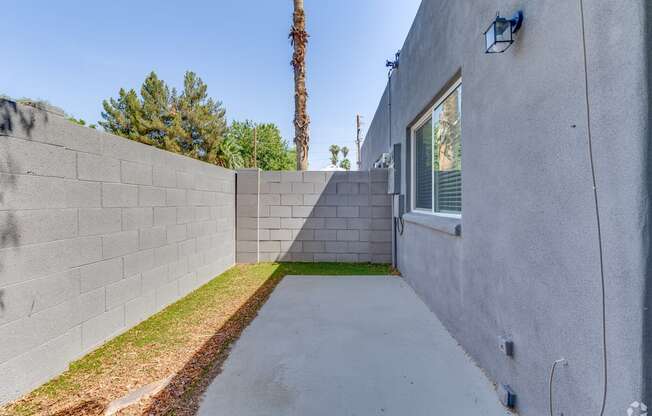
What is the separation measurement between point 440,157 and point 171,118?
25058mm

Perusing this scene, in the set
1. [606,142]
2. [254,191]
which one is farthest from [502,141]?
[254,191]

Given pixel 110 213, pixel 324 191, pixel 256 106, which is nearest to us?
pixel 110 213

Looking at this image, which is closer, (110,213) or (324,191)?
(110,213)

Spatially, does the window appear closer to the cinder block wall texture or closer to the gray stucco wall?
the gray stucco wall

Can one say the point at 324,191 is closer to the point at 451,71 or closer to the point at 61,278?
the point at 451,71

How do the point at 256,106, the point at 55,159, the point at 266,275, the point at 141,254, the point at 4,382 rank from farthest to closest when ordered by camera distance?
the point at 256,106
the point at 266,275
the point at 141,254
the point at 55,159
the point at 4,382

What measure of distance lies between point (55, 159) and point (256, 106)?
825 inches

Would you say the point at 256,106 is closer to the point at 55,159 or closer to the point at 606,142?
the point at 55,159

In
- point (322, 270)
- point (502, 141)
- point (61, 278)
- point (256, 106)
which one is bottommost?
point (322, 270)

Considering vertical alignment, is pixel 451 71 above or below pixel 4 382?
above

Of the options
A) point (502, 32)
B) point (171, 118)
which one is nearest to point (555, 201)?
point (502, 32)

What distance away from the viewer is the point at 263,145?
34625mm

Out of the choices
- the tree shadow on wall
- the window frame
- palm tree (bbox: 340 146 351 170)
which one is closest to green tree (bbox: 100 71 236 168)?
the window frame

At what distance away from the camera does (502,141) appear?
2.02 m
